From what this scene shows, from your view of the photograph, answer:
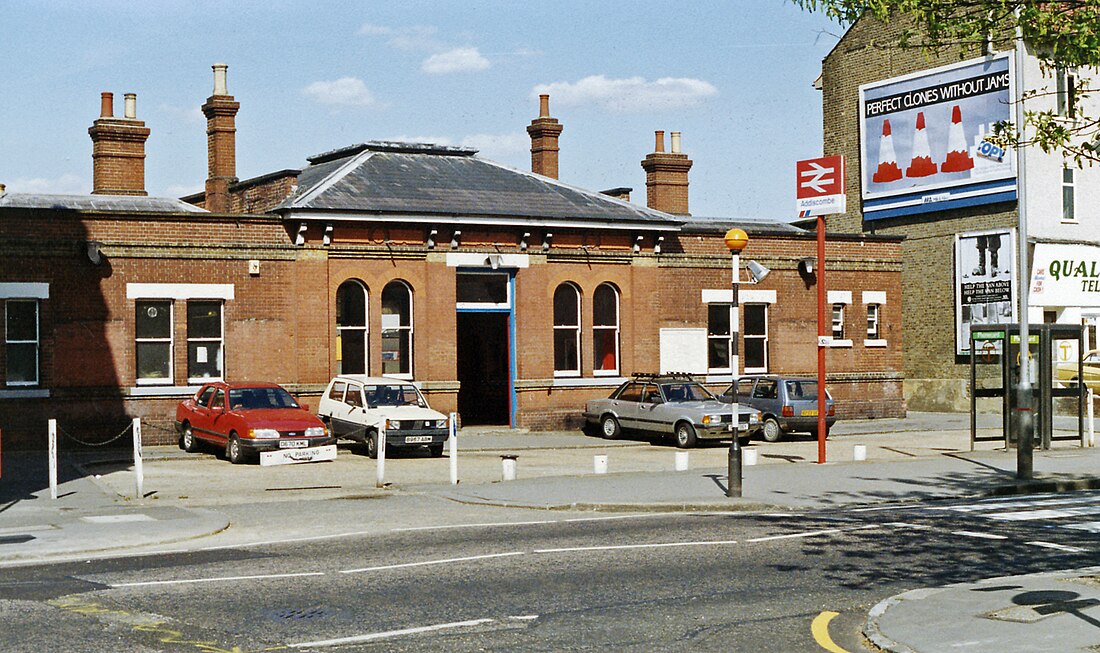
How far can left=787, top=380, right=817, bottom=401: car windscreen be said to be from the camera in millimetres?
34406

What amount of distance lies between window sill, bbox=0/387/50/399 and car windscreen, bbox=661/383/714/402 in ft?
46.5

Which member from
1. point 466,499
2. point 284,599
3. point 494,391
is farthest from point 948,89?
point 284,599

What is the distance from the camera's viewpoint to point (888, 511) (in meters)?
20.2

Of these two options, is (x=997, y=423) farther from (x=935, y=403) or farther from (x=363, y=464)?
(x=363, y=464)

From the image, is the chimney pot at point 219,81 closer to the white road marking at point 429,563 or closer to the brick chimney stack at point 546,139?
the brick chimney stack at point 546,139

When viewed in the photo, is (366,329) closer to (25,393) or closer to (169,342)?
(169,342)

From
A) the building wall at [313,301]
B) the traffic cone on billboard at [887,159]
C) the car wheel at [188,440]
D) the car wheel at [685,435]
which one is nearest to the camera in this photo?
the car wheel at [188,440]

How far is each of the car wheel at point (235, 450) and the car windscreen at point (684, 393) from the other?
34.8 feet

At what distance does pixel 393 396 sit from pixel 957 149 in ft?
74.9

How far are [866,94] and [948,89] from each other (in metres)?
3.73

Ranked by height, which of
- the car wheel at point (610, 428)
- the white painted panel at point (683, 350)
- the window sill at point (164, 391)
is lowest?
the car wheel at point (610, 428)

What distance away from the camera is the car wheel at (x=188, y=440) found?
3062 cm

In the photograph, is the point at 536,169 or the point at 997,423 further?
the point at 536,169

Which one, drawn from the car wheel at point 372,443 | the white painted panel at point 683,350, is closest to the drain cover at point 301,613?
the car wheel at point 372,443
